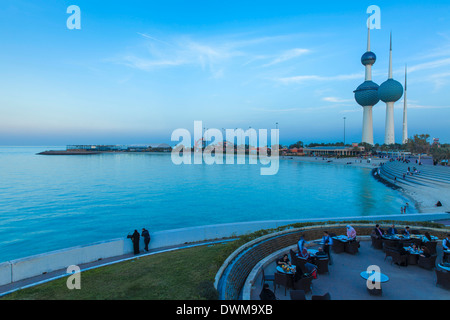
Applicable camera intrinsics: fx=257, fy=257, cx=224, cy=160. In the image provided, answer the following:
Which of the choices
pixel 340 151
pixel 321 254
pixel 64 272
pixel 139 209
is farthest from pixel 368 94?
pixel 64 272

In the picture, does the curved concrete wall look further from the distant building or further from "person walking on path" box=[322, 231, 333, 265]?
the distant building

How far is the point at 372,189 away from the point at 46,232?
38553 millimetres

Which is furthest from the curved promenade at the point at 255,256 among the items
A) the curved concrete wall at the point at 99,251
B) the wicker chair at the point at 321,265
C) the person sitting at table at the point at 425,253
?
the curved concrete wall at the point at 99,251

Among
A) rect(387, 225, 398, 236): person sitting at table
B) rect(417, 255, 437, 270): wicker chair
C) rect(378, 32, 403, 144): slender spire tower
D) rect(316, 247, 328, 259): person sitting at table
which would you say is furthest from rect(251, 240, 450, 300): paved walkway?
rect(378, 32, 403, 144): slender spire tower

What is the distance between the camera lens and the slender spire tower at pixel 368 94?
15779 centimetres

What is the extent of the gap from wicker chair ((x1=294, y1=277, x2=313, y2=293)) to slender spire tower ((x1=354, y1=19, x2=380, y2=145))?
179114mm

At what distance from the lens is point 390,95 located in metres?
149

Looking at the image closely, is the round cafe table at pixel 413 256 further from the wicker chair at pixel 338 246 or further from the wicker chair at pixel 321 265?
the wicker chair at pixel 321 265

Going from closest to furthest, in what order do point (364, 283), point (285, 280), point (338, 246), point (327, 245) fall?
1. point (285, 280)
2. point (364, 283)
3. point (327, 245)
4. point (338, 246)

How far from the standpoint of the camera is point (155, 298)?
5613mm

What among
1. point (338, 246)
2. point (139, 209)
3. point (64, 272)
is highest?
point (338, 246)

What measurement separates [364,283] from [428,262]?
2.34m

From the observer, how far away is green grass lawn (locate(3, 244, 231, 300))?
579cm

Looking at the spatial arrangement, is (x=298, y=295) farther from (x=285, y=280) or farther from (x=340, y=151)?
(x=340, y=151)
